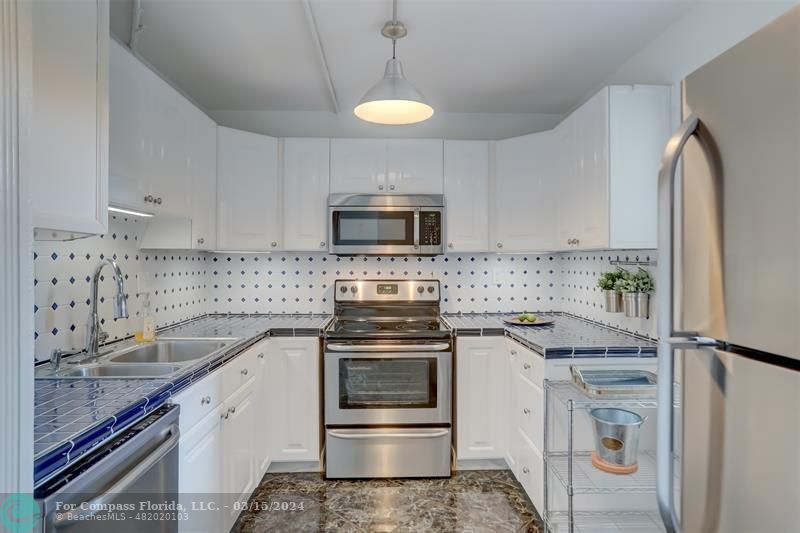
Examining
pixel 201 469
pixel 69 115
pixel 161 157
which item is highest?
pixel 161 157

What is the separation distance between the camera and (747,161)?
0.69 metres

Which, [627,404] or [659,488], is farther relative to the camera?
[627,404]

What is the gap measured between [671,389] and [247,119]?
10.8 ft

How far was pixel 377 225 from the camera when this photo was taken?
291 centimetres

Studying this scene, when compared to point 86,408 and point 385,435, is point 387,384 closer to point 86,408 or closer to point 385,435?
point 385,435

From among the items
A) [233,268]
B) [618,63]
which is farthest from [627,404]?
[233,268]

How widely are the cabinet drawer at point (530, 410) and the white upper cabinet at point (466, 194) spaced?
102 cm

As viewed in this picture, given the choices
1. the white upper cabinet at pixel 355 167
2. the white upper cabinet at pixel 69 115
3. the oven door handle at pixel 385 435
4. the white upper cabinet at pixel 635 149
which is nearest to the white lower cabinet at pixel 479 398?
the oven door handle at pixel 385 435

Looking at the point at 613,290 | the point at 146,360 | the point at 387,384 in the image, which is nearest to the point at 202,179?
the point at 146,360

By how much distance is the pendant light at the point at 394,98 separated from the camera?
5.68ft

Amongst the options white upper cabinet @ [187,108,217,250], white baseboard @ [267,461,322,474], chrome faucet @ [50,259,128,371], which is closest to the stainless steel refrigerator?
chrome faucet @ [50,259,128,371]

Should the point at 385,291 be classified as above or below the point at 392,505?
above

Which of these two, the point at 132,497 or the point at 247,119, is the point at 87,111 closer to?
the point at 132,497

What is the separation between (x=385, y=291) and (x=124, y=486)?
2211mm
